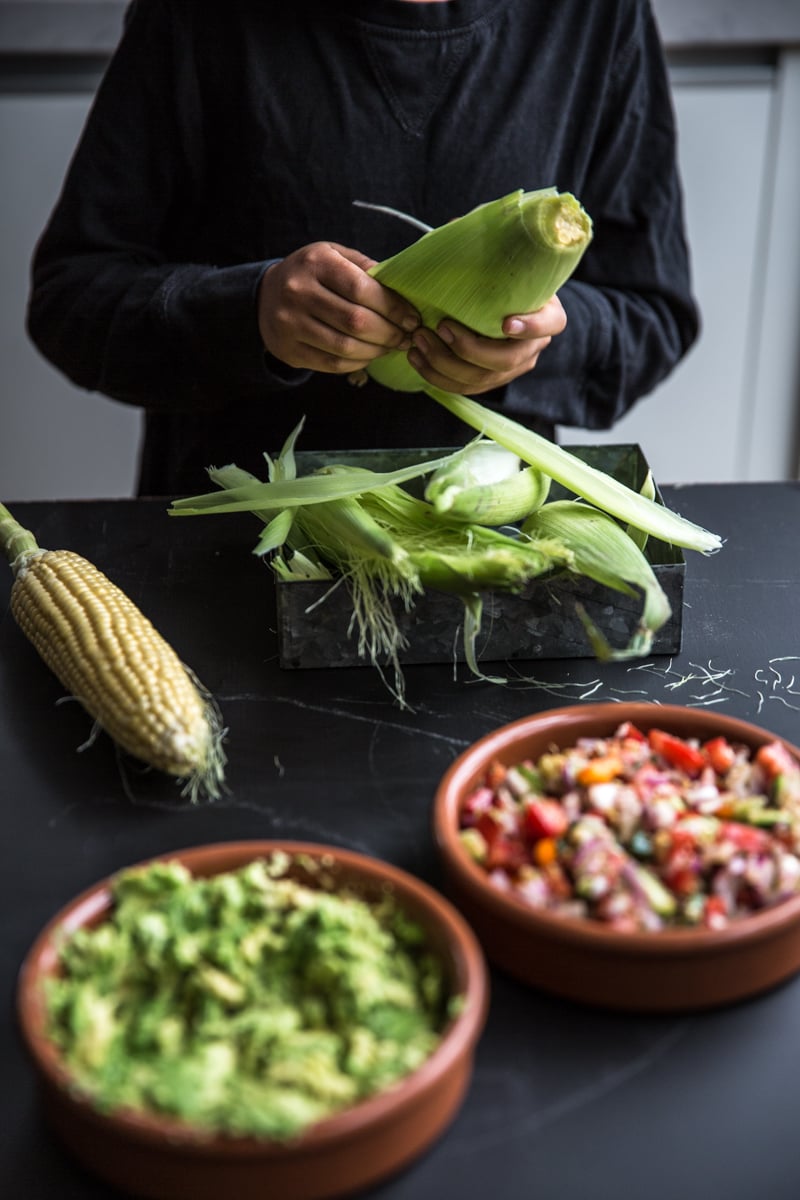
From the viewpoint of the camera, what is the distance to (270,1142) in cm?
55

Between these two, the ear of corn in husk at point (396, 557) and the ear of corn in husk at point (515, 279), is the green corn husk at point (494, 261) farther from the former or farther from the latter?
the ear of corn in husk at point (396, 557)

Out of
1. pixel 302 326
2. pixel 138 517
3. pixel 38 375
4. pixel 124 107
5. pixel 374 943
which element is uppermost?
pixel 124 107

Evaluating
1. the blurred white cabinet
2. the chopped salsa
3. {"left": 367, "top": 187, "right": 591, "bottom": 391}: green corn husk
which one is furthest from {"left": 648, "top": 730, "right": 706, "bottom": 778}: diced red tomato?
the blurred white cabinet

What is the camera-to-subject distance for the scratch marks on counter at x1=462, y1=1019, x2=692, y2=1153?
2.04ft

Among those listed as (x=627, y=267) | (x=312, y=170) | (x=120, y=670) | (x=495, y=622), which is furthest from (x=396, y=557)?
(x=627, y=267)

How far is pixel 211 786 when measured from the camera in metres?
0.89

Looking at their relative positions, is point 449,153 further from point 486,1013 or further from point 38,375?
point 38,375

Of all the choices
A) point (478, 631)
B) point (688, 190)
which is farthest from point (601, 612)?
point (688, 190)

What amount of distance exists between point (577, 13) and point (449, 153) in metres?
0.24

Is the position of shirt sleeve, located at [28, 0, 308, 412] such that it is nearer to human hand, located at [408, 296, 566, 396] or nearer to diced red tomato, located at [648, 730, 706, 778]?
human hand, located at [408, 296, 566, 396]

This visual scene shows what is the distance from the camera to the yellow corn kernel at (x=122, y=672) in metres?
0.88

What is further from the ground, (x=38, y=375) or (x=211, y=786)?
(x=211, y=786)

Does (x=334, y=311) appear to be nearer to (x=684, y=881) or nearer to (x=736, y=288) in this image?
(x=684, y=881)

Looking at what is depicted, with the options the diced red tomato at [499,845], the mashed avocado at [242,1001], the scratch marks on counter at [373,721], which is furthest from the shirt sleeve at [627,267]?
the mashed avocado at [242,1001]
